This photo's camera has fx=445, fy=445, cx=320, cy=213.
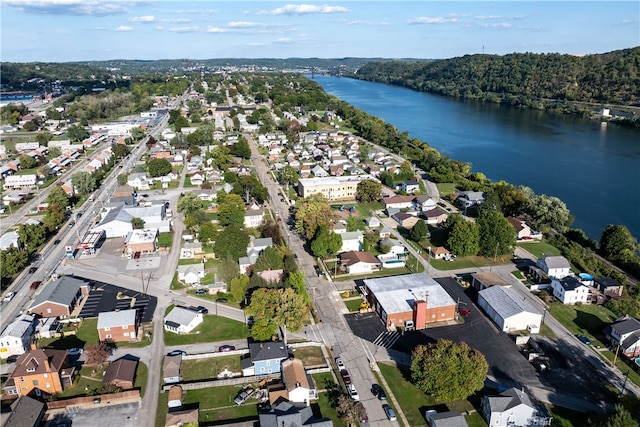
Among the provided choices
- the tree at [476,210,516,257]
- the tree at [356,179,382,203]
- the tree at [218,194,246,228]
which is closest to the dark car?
the tree at [476,210,516,257]

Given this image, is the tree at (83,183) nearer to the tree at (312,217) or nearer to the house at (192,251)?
the house at (192,251)

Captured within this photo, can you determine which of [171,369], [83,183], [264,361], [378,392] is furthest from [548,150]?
[171,369]

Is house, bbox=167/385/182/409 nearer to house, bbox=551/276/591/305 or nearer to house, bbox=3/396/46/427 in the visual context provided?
house, bbox=3/396/46/427

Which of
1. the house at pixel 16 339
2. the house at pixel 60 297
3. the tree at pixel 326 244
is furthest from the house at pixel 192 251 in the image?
the house at pixel 16 339

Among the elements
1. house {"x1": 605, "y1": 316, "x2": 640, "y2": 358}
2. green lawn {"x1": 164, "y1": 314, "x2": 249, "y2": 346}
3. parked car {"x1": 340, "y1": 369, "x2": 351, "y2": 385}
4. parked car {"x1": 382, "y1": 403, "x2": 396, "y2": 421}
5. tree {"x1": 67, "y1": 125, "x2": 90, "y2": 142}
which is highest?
tree {"x1": 67, "y1": 125, "x2": 90, "y2": 142}

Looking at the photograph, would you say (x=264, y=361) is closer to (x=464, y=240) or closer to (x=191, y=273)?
(x=191, y=273)

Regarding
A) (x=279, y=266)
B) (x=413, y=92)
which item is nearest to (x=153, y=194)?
(x=279, y=266)
